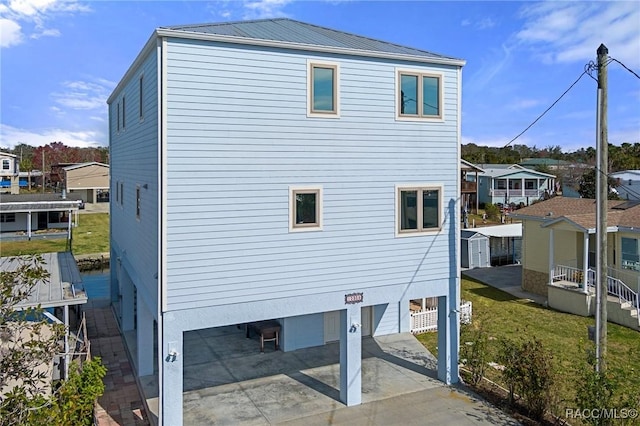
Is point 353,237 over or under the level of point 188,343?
over

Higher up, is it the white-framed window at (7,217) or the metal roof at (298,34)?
the metal roof at (298,34)

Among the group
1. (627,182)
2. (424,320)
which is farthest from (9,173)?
(627,182)

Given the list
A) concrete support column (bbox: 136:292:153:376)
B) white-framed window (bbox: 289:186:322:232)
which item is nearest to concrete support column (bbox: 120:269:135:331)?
concrete support column (bbox: 136:292:153:376)

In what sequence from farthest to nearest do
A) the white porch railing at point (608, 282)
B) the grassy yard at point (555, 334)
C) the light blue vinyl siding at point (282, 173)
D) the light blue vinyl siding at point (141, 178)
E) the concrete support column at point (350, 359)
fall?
1. the white porch railing at point (608, 282)
2. the grassy yard at point (555, 334)
3. the concrete support column at point (350, 359)
4. the light blue vinyl siding at point (141, 178)
5. the light blue vinyl siding at point (282, 173)

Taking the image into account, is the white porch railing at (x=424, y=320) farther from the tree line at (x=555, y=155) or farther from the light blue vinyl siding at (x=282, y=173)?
the tree line at (x=555, y=155)

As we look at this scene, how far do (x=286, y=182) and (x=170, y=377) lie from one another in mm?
4396

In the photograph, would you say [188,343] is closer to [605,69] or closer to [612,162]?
[605,69]

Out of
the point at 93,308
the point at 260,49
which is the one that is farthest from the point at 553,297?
the point at 93,308

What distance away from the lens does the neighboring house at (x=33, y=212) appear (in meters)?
30.7

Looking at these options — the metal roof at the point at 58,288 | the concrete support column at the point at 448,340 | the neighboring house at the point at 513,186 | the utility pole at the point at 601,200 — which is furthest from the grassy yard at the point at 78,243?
the neighboring house at the point at 513,186

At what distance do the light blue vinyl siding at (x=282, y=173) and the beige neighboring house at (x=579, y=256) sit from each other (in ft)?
28.0

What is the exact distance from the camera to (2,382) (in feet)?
16.7

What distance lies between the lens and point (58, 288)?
12070 millimetres

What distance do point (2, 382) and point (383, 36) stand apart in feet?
37.4
